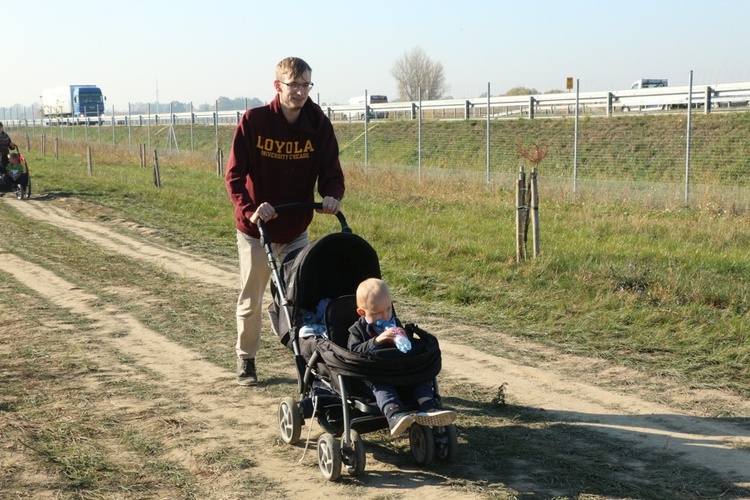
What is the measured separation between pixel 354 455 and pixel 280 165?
225 centimetres

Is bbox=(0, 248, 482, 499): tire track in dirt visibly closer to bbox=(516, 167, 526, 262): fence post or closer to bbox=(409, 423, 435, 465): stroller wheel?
bbox=(409, 423, 435, 465): stroller wheel

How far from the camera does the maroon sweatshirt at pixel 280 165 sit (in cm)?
589

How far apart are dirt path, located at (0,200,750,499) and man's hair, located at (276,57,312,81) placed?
225 cm

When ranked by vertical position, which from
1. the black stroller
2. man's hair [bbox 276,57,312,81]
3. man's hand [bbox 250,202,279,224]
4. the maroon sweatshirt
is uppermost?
man's hair [bbox 276,57,312,81]

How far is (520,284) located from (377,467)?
5326 mm

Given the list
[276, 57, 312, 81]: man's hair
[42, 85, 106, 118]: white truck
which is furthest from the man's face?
[42, 85, 106, 118]: white truck

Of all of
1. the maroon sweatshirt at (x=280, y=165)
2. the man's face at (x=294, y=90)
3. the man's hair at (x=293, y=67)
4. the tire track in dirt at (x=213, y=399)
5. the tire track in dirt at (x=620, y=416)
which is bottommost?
the tire track in dirt at (x=620, y=416)

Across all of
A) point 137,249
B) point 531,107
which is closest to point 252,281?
point 137,249

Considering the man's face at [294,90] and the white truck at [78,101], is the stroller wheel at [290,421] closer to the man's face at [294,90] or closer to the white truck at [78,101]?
the man's face at [294,90]

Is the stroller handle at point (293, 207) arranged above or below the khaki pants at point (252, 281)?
above

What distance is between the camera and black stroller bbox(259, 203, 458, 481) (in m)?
4.61

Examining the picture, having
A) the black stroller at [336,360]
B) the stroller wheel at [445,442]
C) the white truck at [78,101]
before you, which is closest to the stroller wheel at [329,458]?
the black stroller at [336,360]

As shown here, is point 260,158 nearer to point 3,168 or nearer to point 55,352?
point 55,352

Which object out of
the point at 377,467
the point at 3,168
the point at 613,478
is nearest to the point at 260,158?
the point at 377,467
